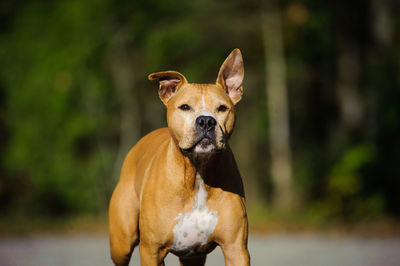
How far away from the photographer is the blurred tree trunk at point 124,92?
24719mm

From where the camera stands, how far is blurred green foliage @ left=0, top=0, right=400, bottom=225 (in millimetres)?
20922

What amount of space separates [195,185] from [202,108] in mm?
694

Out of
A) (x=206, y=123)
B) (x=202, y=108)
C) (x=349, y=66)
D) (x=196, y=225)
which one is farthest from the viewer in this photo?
(x=349, y=66)

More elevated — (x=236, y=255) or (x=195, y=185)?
(x=195, y=185)

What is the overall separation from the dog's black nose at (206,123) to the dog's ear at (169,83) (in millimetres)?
675

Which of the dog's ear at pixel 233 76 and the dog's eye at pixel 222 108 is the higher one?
the dog's ear at pixel 233 76

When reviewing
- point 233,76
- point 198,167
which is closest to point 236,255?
point 198,167

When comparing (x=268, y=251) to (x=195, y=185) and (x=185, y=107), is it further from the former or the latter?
(x=185, y=107)

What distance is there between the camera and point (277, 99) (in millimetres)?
21125

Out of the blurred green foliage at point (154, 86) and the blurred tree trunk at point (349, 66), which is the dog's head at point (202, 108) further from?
the blurred tree trunk at point (349, 66)

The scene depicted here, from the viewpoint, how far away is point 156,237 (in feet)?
18.4

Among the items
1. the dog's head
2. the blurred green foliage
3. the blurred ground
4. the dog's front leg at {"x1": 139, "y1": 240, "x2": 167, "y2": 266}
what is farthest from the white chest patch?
the blurred green foliage

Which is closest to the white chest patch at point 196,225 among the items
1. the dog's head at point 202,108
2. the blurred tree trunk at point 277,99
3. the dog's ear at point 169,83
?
the dog's head at point 202,108

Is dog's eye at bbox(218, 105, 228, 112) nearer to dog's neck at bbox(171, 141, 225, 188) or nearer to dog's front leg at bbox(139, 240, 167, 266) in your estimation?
dog's neck at bbox(171, 141, 225, 188)
